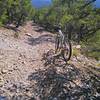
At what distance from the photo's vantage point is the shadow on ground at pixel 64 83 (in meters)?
10.9

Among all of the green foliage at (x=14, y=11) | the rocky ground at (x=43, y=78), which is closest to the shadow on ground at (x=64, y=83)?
the rocky ground at (x=43, y=78)

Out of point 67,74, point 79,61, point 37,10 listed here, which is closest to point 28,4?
point 37,10

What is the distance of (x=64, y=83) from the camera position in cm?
A: 1173

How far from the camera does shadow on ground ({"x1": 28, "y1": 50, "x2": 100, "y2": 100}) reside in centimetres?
1091

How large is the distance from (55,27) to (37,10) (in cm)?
1299

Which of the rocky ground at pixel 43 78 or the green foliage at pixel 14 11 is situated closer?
the rocky ground at pixel 43 78

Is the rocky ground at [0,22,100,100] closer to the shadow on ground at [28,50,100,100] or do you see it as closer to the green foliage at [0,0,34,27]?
the shadow on ground at [28,50,100,100]

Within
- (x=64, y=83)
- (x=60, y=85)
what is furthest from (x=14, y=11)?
(x=60, y=85)

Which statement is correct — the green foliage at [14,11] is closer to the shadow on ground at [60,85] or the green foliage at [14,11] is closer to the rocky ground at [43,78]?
the rocky ground at [43,78]

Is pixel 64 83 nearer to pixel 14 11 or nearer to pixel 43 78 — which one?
pixel 43 78

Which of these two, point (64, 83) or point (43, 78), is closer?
point (64, 83)

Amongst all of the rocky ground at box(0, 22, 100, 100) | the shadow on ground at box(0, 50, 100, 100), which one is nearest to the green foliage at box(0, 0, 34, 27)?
the rocky ground at box(0, 22, 100, 100)

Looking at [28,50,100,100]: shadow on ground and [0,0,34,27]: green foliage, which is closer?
[28,50,100,100]: shadow on ground

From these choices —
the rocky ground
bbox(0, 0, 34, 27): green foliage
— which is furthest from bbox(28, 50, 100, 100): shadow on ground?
bbox(0, 0, 34, 27): green foliage
